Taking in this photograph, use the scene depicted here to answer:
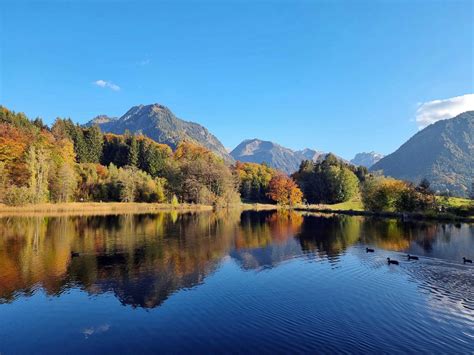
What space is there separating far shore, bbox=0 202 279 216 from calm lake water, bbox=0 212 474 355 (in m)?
41.3

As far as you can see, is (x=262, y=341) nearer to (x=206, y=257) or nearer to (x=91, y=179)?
(x=206, y=257)

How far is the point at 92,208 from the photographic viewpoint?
87.6 metres

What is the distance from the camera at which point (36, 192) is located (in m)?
78.4

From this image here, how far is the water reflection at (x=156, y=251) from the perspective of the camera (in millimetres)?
22469

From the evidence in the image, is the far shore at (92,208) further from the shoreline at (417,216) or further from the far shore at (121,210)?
the shoreline at (417,216)

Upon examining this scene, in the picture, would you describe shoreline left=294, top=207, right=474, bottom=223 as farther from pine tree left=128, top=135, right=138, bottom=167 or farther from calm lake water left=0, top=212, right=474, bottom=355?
pine tree left=128, top=135, right=138, bottom=167

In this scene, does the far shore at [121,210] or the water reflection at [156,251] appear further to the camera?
the far shore at [121,210]

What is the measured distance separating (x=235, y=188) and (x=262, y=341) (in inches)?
4394

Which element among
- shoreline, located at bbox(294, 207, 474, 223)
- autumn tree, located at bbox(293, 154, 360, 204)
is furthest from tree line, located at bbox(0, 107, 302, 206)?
shoreline, located at bbox(294, 207, 474, 223)

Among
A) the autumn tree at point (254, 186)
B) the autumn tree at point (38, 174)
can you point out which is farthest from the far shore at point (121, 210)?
the autumn tree at point (254, 186)

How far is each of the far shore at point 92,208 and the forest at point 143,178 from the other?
206cm

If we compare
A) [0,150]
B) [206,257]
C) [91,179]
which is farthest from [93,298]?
[91,179]

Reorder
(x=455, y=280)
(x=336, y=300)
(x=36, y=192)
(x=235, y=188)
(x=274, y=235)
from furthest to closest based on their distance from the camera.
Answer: (x=235, y=188) < (x=36, y=192) < (x=274, y=235) < (x=455, y=280) < (x=336, y=300)

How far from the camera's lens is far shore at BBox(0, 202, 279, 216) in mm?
72500
